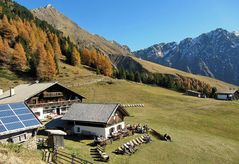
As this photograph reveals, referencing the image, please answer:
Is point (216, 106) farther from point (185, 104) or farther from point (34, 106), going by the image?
point (34, 106)

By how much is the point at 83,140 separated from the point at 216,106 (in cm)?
5486

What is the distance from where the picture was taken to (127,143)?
45500mm

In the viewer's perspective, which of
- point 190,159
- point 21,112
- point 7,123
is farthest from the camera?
point 190,159

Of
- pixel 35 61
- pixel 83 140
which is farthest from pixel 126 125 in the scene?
pixel 35 61

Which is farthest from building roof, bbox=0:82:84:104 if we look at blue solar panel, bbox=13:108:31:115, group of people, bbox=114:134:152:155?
group of people, bbox=114:134:152:155

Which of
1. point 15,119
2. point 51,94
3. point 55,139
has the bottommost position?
point 55,139

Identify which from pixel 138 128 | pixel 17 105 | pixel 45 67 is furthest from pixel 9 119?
pixel 45 67

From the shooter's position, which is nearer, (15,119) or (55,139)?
(15,119)

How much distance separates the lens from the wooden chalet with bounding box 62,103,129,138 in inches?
2012

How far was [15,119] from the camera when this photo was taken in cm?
3791

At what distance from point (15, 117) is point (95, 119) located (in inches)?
623

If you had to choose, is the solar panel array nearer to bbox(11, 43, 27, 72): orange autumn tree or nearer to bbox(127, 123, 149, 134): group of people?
bbox(127, 123, 149, 134): group of people

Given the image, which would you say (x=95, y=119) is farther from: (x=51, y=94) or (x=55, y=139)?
(x=51, y=94)

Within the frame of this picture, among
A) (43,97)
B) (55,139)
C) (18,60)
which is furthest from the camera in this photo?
(18,60)
